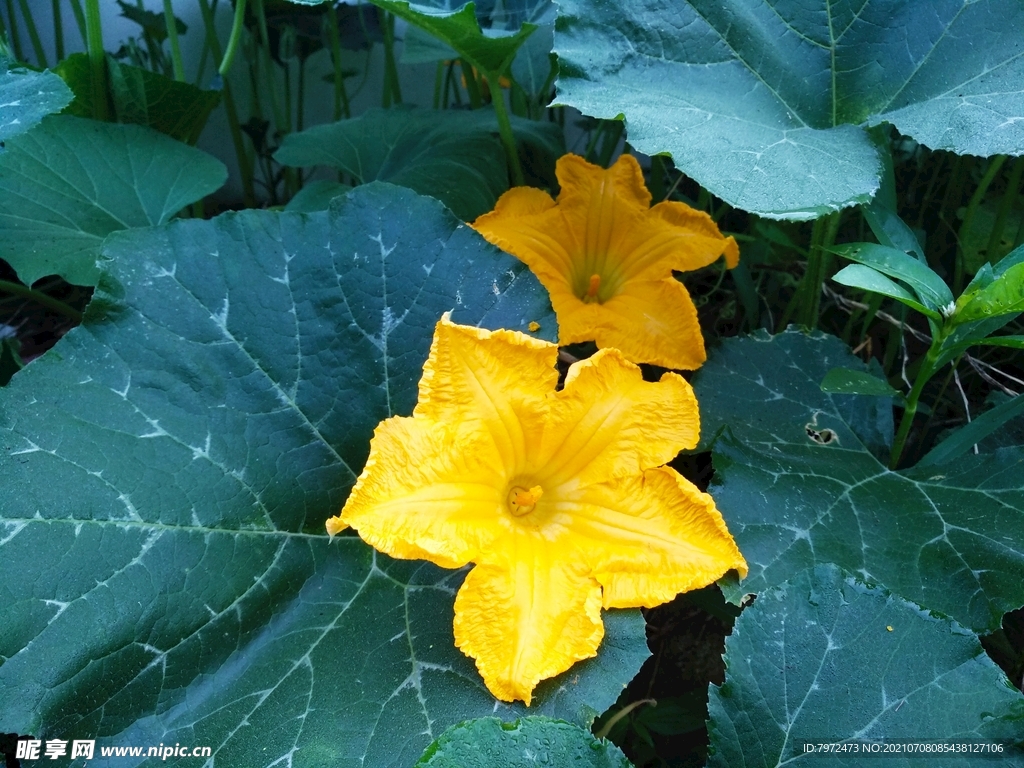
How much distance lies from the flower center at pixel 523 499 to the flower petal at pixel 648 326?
0.84ft

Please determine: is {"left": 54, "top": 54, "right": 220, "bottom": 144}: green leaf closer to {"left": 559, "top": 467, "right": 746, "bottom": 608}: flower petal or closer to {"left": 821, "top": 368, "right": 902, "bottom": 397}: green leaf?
{"left": 559, "top": 467, "right": 746, "bottom": 608}: flower petal

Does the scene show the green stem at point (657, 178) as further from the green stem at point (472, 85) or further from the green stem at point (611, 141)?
the green stem at point (472, 85)

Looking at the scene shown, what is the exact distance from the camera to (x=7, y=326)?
162 centimetres

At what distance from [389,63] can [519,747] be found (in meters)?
1.51

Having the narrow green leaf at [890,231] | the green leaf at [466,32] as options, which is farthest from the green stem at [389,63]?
the narrow green leaf at [890,231]

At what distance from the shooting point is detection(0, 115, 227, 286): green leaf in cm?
117

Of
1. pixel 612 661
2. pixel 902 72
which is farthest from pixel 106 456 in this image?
pixel 902 72

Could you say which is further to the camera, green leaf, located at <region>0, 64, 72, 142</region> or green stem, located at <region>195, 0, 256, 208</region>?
green stem, located at <region>195, 0, 256, 208</region>

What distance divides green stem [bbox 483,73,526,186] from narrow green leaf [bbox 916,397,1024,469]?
2.70 ft

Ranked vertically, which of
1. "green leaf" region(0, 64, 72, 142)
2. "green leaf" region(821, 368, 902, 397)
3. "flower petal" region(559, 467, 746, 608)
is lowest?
"flower petal" region(559, 467, 746, 608)

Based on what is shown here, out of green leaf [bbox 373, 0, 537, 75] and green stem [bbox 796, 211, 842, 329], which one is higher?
green leaf [bbox 373, 0, 537, 75]

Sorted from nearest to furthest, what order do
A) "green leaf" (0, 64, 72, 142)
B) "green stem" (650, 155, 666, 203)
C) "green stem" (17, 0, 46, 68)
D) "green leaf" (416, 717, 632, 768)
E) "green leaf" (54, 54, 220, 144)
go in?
1. "green leaf" (416, 717, 632, 768)
2. "green leaf" (0, 64, 72, 142)
3. "green leaf" (54, 54, 220, 144)
4. "green stem" (650, 155, 666, 203)
5. "green stem" (17, 0, 46, 68)

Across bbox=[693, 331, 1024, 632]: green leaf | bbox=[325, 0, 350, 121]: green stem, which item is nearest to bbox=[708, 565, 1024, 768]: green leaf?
bbox=[693, 331, 1024, 632]: green leaf

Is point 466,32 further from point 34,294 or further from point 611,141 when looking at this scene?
point 34,294
